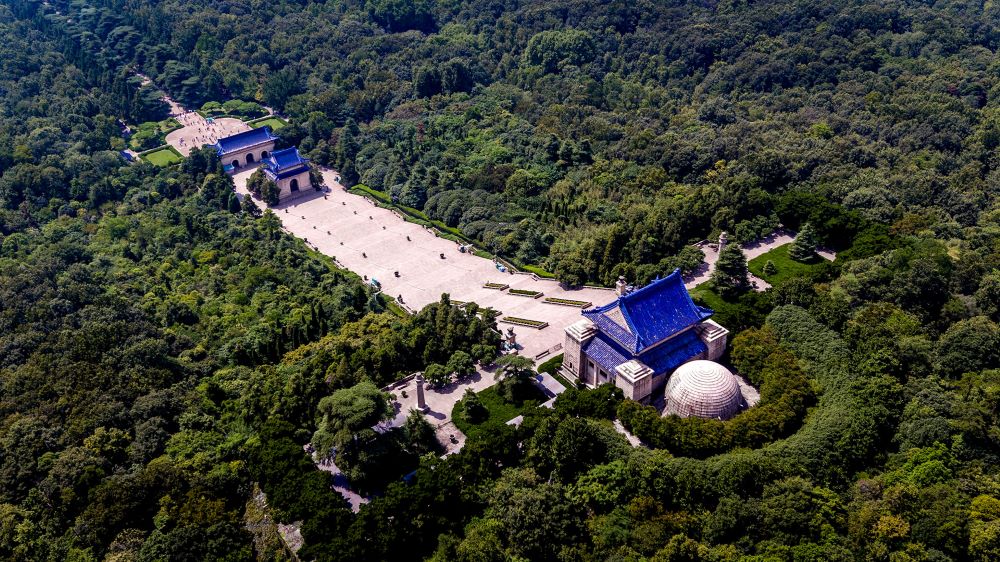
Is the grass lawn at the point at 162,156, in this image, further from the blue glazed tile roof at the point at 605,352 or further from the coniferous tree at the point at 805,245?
the coniferous tree at the point at 805,245

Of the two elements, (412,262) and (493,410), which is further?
(412,262)

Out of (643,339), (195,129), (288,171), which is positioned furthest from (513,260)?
(195,129)

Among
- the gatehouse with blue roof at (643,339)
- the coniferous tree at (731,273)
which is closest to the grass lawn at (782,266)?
the coniferous tree at (731,273)

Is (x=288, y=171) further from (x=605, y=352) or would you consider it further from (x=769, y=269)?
(x=769, y=269)

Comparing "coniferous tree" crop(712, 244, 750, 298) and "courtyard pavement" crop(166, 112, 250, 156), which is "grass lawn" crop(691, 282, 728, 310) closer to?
"coniferous tree" crop(712, 244, 750, 298)

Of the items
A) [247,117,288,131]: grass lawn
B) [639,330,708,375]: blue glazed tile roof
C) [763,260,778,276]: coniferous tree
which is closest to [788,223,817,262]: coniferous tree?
[763,260,778,276]: coniferous tree

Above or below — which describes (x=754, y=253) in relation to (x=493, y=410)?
above
